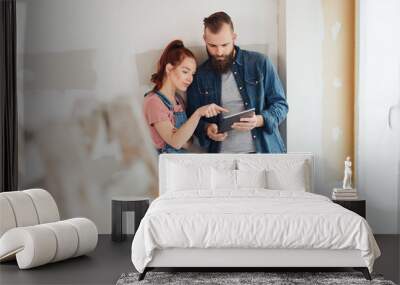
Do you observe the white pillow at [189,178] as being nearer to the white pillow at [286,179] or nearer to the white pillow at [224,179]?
the white pillow at [224,179]

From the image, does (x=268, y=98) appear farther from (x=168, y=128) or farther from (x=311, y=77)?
(x=168, y=128)

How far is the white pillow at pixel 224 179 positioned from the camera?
6492mm

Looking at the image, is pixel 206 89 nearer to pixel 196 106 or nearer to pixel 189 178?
pixel 196 106

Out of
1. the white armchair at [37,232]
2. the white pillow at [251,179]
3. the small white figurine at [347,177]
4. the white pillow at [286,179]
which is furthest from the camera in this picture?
the small white figurine at [347,177]

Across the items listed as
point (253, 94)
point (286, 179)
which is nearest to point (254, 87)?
point (253, 94)

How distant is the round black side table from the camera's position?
22.1ft

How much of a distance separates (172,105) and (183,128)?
11.0 inches

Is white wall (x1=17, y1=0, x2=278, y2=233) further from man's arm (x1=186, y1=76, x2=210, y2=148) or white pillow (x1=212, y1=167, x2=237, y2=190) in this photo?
white pillow (x1=212, y1=167, x2=237, y2=190)

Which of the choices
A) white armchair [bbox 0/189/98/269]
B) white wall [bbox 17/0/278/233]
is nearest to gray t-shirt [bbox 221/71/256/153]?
white wall [bbox 17/0/278/233]

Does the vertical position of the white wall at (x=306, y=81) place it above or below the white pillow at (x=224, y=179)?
above

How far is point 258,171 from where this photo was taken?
6570mm

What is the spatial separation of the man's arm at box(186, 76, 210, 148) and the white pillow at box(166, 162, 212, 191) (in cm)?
53

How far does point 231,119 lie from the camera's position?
283 inches

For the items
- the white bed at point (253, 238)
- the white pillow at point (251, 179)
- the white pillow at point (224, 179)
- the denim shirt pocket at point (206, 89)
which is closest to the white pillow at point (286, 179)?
the white pillow at point (251, 179)
